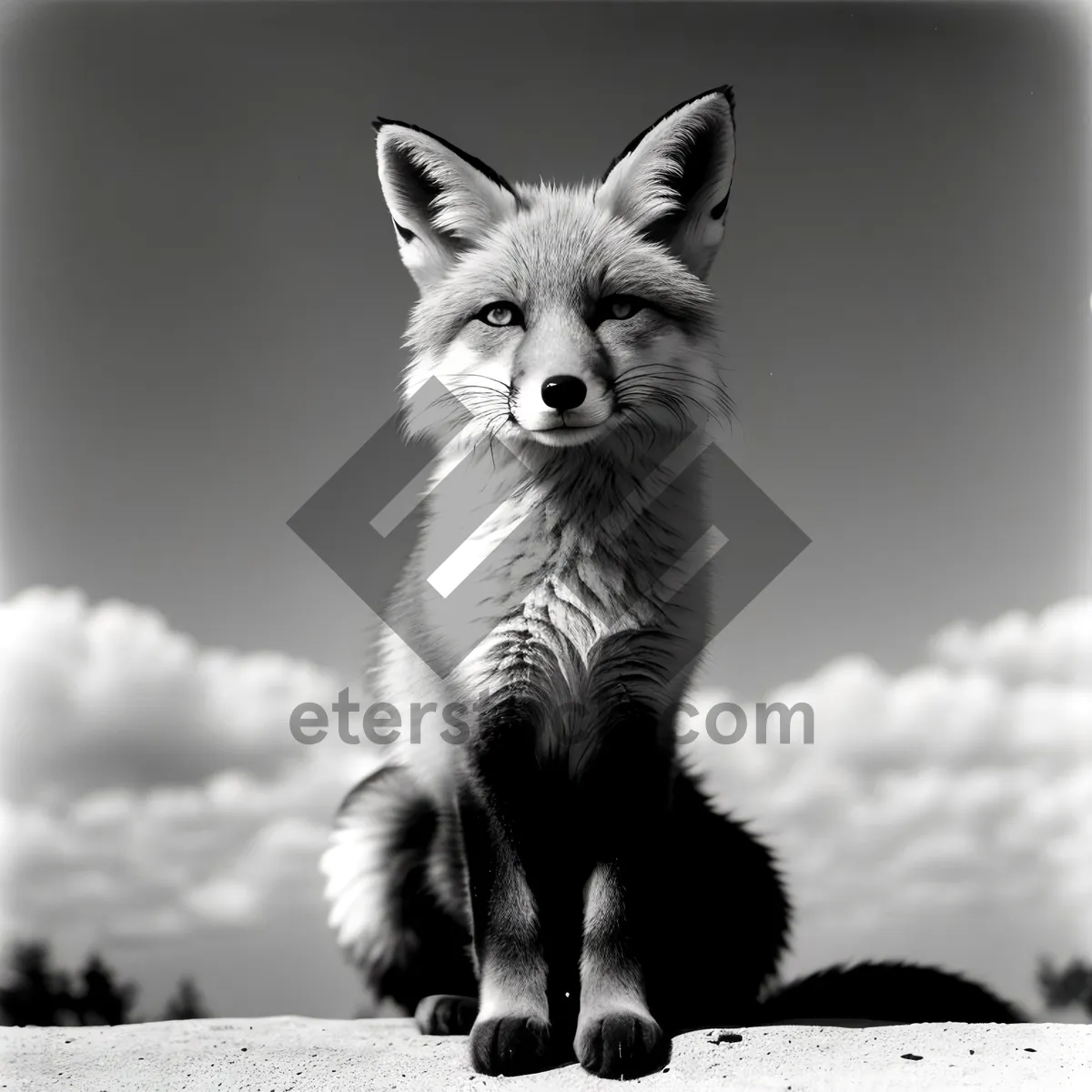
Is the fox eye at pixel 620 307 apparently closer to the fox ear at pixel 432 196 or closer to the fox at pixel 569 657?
the fox at pixel 569 657

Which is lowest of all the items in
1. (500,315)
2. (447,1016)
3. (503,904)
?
(447,1016)

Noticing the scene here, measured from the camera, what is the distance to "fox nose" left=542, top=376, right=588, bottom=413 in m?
2.40

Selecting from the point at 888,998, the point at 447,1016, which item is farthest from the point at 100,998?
the point at 888,998

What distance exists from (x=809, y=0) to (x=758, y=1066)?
3.19 m

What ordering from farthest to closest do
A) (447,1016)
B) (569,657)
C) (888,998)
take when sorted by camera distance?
(888,998)
(447,1016)
(569,657)

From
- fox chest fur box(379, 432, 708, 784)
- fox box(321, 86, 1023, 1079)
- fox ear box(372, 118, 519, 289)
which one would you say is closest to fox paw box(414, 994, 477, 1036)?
fox box(321, 86, 1023, 1079)

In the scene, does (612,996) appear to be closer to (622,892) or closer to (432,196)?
(622,892)

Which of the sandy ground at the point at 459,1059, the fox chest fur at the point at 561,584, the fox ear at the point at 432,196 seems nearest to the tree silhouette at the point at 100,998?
the sandy ground at the point at 459,1059

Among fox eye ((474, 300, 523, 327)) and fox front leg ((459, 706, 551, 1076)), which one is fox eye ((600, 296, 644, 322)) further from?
fox front leg ((459, 706, 551, 1076))

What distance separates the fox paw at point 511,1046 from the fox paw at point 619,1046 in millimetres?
91

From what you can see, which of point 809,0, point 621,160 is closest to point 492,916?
point 621,160

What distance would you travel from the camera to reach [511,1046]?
2309 mm

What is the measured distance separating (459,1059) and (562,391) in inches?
64.0

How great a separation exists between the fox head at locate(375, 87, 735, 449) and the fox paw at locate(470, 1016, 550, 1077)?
54.0 inches
